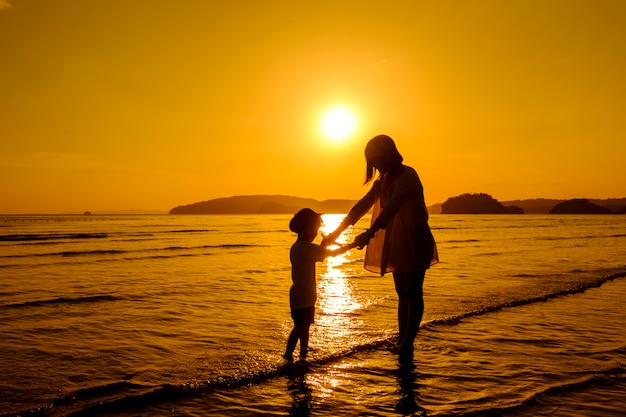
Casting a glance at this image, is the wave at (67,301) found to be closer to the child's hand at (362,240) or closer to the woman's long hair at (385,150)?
the child's hand at (362,240)

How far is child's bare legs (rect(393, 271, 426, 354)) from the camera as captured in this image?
5.61m

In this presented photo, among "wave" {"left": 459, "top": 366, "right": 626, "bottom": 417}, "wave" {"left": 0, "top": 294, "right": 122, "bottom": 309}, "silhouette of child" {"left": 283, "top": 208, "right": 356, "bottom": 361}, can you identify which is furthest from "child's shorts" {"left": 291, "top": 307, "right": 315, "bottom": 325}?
"wave" {"left": 0, "top": 294, "right": 122, "bottom": 309}

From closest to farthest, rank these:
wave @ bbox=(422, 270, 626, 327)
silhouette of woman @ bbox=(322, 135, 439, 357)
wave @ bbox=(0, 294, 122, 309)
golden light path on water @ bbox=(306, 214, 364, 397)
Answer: golden light path on water @ bbox=(306, 214, 364, 397), silhouette of woman @ bbox=(322, 135, 439, 357), wave @ bbox=(422, 270, 626, 327), wave @ bbox=(0, 294, 122, 309)

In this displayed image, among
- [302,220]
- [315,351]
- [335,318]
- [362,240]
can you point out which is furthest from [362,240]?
[335,318]

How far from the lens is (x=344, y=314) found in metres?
8.85

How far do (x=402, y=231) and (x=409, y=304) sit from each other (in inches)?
34.0

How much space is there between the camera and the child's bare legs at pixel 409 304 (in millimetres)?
5609

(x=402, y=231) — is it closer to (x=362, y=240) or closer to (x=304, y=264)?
(x=362, y=240)

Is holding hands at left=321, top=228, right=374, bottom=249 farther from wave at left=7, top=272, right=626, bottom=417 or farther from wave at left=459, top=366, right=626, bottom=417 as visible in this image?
wave at left=459, top=366, right=626, bottom=417

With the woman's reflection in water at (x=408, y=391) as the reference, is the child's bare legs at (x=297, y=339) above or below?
above

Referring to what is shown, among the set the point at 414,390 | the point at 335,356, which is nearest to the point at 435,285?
the point at 335,356

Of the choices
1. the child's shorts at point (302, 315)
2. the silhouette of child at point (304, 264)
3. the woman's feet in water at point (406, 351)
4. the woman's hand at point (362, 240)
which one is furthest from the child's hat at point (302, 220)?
the woman's feet in water at point (406, 351)

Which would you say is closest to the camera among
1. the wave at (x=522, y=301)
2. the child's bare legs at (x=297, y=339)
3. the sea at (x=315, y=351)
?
the sea at (x=315, y=351)

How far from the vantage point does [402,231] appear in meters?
5.63
